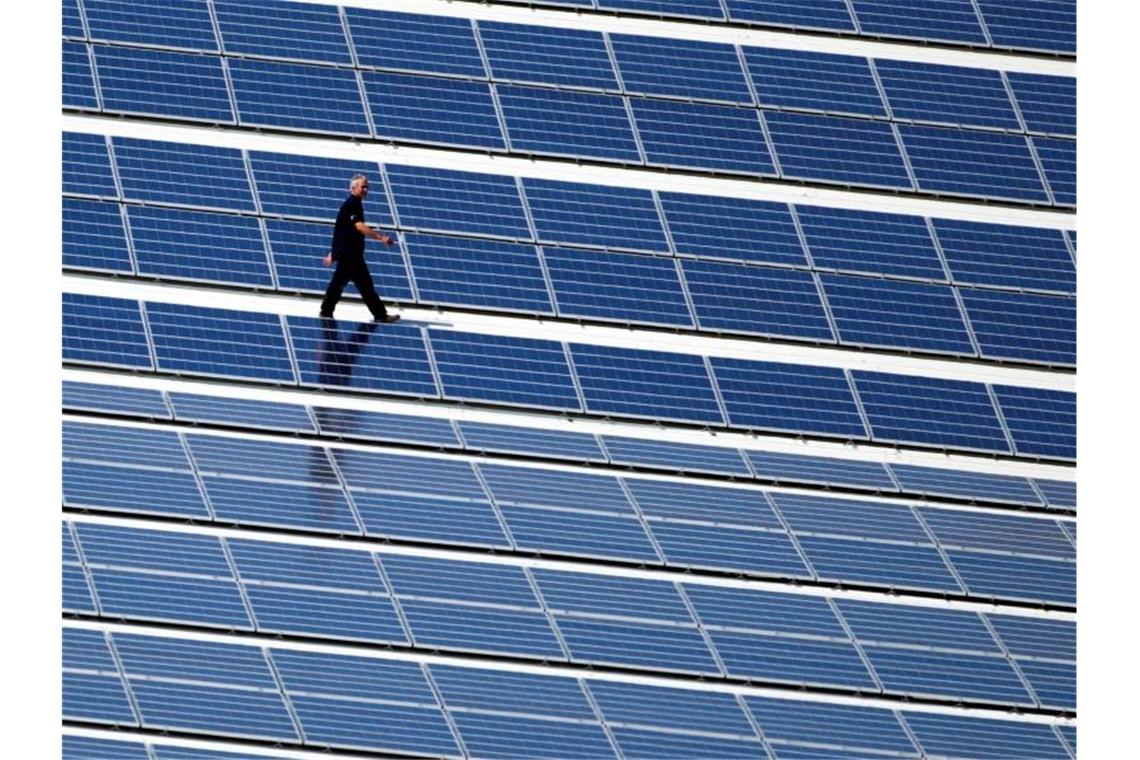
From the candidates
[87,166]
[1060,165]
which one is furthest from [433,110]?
[1060,165]

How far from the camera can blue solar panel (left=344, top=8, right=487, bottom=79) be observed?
54656 millimetres

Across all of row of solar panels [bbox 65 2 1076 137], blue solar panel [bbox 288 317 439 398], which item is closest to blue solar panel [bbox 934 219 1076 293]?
row of solar panels [bbox 65 2 1076 137]

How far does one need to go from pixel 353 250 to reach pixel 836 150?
7.31 meters

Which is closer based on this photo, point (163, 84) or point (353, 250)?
point (353, 250)

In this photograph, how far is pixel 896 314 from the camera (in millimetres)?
53625

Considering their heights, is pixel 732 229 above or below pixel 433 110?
below

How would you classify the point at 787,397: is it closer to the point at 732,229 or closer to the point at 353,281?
the point at 732,229

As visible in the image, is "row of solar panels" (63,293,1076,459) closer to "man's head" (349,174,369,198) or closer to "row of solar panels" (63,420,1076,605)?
"row of solar panels" (63,420,1076,605)

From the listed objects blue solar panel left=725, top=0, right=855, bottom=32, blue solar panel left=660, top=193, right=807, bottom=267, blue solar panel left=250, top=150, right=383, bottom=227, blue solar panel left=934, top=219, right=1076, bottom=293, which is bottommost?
blue solar panel left=934, top=219, right=1076, bottom=293

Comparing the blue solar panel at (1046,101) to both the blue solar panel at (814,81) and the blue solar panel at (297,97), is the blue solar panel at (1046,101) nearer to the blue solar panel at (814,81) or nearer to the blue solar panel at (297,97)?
the blue solar panel at (814,81)

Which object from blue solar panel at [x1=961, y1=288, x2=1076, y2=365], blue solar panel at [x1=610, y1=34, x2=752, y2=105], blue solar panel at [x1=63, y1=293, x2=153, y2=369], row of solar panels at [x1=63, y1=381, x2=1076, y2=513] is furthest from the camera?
blue solar panel at [x1=610, y1=34, x2=752, y2=105]

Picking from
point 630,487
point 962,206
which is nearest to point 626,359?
point 630,487

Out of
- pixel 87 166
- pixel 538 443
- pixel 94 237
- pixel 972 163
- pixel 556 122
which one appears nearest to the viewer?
pixel 538 443

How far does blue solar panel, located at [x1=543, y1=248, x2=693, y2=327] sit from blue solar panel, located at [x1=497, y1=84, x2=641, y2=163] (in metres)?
1.62
